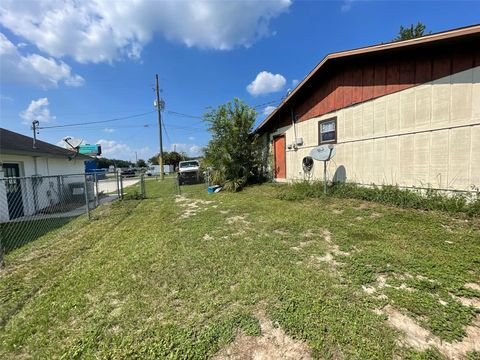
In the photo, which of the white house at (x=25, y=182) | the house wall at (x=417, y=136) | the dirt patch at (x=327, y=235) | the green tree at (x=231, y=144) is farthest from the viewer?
the green tree at (x=231, y=144)

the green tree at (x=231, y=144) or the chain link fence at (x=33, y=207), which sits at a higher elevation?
the green tree at (x=231, y=144)

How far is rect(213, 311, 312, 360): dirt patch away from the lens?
1.78 meters

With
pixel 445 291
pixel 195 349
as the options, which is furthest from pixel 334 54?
pixel 195 349

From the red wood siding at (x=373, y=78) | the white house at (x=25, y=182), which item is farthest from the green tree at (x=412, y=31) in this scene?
the white house at (x=25, y=182)

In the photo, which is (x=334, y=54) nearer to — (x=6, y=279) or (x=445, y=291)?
(x=445, y=291)

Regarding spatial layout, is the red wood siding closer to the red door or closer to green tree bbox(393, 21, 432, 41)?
the red door

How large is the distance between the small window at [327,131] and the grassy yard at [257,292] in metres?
3.73

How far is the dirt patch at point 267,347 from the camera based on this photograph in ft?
5.82

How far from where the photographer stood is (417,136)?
5.24 m

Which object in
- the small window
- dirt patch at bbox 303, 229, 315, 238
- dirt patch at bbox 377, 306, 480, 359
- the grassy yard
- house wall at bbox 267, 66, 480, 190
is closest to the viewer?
dirt patch at bbox 377, 306, 480, 359

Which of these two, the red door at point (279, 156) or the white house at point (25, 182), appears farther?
the red door at point (279, 156)

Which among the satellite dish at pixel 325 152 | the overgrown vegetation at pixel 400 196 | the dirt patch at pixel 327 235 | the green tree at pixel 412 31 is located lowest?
the dirt patch at pixel 327 235

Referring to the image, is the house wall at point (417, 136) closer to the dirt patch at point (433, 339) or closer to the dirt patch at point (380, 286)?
the dirt patch at point (380, 286)

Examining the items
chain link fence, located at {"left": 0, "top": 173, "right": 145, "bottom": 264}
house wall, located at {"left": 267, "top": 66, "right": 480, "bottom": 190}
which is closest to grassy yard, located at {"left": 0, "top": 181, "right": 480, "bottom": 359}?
house wall, located at {"left": 267, "top": 66, "right": 480, "bottom": 190}
